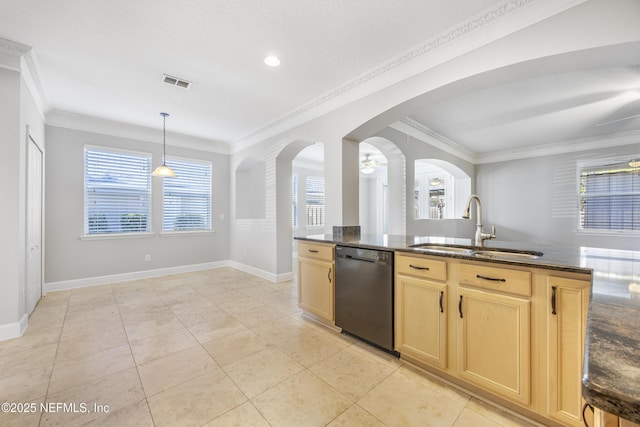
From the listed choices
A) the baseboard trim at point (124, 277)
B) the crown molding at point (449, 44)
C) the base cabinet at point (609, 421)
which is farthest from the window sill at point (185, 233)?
the base cabinet at point (609, 421)

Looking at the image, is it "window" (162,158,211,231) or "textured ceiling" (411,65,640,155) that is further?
"window" (162,158,211,231)

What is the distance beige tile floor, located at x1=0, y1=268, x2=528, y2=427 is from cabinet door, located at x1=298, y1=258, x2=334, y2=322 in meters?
0.19

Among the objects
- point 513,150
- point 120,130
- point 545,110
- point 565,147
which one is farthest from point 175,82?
point 565,147

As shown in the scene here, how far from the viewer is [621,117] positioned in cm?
408

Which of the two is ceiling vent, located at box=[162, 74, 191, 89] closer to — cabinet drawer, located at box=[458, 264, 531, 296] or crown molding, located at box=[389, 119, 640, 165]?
crown molding, located at box=[389, 119, 640, 165]

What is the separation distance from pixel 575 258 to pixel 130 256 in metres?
6.01

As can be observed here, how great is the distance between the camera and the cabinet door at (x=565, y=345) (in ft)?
4.59

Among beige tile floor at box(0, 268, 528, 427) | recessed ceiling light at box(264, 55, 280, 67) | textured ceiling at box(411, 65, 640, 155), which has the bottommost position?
beige tile floor at box(0, 268, 528, 427)

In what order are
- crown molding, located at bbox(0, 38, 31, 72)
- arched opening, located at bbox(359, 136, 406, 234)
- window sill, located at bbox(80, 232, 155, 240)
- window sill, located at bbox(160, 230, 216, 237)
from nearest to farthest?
crown molding, located at bbox(0, 38, 31, 72) < arched opening, located at bbox(359, 136, 406, 234) < window sill, located at bbox(80, 232, 155, 240) < window sill, located at bbox(160, 230, 216, 237)

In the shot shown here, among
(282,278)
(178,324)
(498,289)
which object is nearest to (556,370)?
(498,289)

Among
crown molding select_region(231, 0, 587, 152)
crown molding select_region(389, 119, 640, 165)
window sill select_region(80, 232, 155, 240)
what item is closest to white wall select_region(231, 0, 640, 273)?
crown molding select_region(231, 0, 587, 152)

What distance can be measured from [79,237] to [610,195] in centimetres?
935

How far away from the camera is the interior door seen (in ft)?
10.2

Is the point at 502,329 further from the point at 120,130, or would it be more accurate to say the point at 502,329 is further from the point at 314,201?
the point at 314,201
